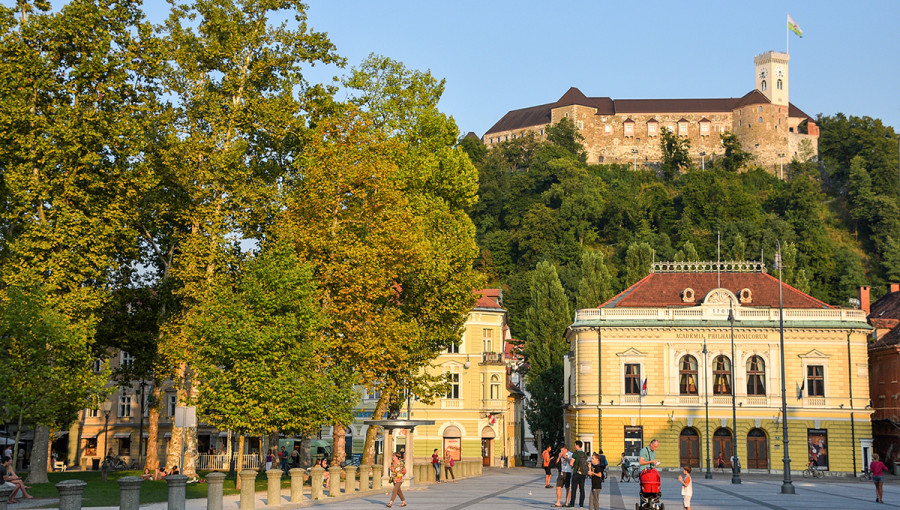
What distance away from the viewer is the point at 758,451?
63656 mm

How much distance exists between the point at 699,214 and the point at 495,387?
3087 inches

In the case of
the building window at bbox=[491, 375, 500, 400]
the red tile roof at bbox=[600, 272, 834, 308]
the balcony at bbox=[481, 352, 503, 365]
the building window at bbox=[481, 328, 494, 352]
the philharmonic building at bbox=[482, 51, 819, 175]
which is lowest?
the building window at bbox=[491, 375, 500, 400]

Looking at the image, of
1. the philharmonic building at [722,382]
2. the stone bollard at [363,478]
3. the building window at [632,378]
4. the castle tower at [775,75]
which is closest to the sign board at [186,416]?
the stone bollard at [363,478]

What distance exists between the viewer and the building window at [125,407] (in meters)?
73.7

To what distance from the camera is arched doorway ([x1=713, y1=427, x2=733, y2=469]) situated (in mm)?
63906

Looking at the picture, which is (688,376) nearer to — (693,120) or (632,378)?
(632,378)

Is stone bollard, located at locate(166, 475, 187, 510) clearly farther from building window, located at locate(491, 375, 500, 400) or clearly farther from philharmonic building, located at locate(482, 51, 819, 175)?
philharmonic building, located at locate(482, 51, 819, 175)

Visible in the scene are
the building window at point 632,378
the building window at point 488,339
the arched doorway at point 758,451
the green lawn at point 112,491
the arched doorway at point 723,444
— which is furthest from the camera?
the building window at point 488,339

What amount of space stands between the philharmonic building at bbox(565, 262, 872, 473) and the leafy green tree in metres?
10.7

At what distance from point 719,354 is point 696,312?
3.10m

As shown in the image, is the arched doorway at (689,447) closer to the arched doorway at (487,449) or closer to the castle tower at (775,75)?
the arched doorway at (487,449)

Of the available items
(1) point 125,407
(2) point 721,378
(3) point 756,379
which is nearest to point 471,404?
(2) point 721,378

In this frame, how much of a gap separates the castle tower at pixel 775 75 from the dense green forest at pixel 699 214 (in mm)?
21106

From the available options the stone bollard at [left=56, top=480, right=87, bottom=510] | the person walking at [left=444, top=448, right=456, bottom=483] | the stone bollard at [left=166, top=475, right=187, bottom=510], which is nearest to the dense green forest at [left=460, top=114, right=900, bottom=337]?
the person walking at [left=444, top=448, right=456, bottom=483]
